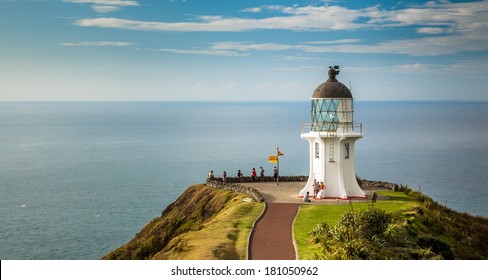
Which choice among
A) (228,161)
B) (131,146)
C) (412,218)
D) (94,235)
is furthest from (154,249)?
(131,146)

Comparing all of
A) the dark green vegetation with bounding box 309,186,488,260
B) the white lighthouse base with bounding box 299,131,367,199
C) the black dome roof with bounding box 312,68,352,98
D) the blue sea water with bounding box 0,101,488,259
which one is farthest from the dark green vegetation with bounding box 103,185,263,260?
the blue sea water with bounding box 0,101,488,259

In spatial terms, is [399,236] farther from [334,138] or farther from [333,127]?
[333,127]

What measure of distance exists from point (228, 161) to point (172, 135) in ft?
173

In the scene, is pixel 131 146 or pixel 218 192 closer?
pixel 218 192

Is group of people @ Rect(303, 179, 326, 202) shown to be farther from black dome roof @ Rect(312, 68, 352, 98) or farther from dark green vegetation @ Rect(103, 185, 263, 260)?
black dome roof @ Rect(312, 68, 352, 98)

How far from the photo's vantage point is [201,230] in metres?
24.0

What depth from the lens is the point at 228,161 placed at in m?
82.1

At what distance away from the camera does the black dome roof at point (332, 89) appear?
103ft

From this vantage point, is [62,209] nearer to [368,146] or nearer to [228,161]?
[228,161]

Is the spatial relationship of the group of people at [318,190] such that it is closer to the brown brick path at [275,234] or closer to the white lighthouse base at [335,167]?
the white lighthouse base at [335,167]

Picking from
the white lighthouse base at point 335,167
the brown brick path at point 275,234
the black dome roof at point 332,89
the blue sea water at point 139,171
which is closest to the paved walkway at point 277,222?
the brown brick path at point 275,234

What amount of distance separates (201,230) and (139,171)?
53.7 meters

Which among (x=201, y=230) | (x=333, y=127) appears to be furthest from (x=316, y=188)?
(x=201, y=230)
